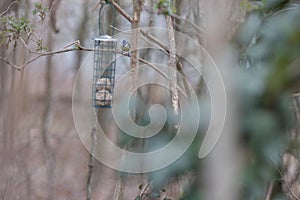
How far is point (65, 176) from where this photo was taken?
3.97m

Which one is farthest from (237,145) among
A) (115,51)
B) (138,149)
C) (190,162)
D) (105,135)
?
(105,135)

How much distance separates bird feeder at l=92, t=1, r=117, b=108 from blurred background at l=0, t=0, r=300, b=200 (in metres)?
0.11

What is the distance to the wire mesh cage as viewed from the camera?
84.8 inches

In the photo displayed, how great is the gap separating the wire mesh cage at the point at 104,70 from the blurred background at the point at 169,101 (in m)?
0.11

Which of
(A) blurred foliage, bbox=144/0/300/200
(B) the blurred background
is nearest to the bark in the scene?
(B) the blurred background

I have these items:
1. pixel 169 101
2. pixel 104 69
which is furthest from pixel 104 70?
pixel 169 101

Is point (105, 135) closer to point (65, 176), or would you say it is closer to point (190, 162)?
point (65, 176)

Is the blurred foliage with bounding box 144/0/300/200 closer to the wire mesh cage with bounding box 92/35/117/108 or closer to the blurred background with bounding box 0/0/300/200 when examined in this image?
the blurred background with bounding box 0/0/300/200

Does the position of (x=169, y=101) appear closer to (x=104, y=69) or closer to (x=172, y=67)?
(x=172, y=67)

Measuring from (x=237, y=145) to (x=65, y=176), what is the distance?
11.9 ft

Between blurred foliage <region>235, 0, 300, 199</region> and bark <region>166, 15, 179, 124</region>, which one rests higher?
bark <region>166, 15, 179, 124</region>

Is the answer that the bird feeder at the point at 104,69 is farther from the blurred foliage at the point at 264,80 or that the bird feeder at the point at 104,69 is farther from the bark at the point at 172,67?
the blurred foliage at the point at 264,80

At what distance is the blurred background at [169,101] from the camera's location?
504 millimetres

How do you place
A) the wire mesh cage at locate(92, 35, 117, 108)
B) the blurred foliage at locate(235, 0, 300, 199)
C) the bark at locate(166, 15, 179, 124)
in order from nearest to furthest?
the blurred foliage at locate(235, 0, 300, 199)
the bark at locate(166, 15, 179, 124)
the wire mesh cage at locate(92, 35, 117, 108)
